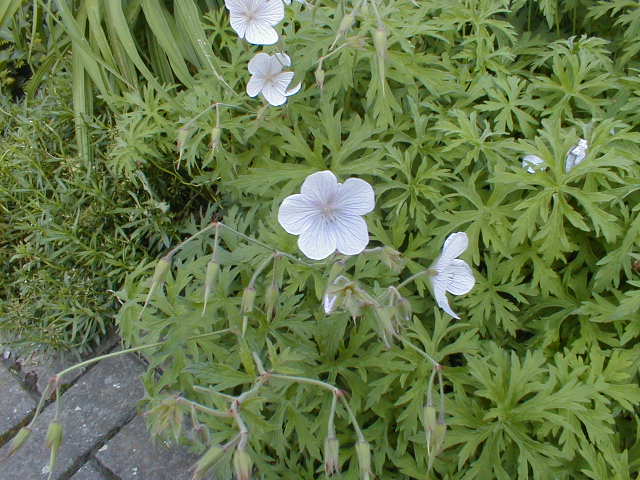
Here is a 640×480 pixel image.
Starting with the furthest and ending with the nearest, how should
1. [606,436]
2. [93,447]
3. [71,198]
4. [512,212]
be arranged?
1. [71,198]
2. [93,447]
3. [512,212]
4. [606,436]

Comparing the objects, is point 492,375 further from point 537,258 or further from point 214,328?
point 214,328

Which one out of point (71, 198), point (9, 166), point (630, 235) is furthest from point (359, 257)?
point (9, 166)

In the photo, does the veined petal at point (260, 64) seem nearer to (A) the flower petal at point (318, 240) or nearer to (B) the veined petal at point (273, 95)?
(B) the veined petal at point (273, 95)

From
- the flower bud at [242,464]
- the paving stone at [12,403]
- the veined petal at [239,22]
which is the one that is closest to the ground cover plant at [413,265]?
the veined petal at [239,22]

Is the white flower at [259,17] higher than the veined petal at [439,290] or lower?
higher

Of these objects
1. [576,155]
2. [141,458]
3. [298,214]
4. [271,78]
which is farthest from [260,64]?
[141,458]

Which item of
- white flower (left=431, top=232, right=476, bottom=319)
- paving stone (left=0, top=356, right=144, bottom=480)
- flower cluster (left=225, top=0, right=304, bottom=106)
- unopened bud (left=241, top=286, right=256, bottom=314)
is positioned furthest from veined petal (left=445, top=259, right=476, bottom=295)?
paving stone (left=0, top=356, right=144, bottom=480)

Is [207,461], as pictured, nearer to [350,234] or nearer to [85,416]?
[350,234]

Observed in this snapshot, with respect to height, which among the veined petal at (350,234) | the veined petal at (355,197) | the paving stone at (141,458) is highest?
the veined petal at (355,197)
